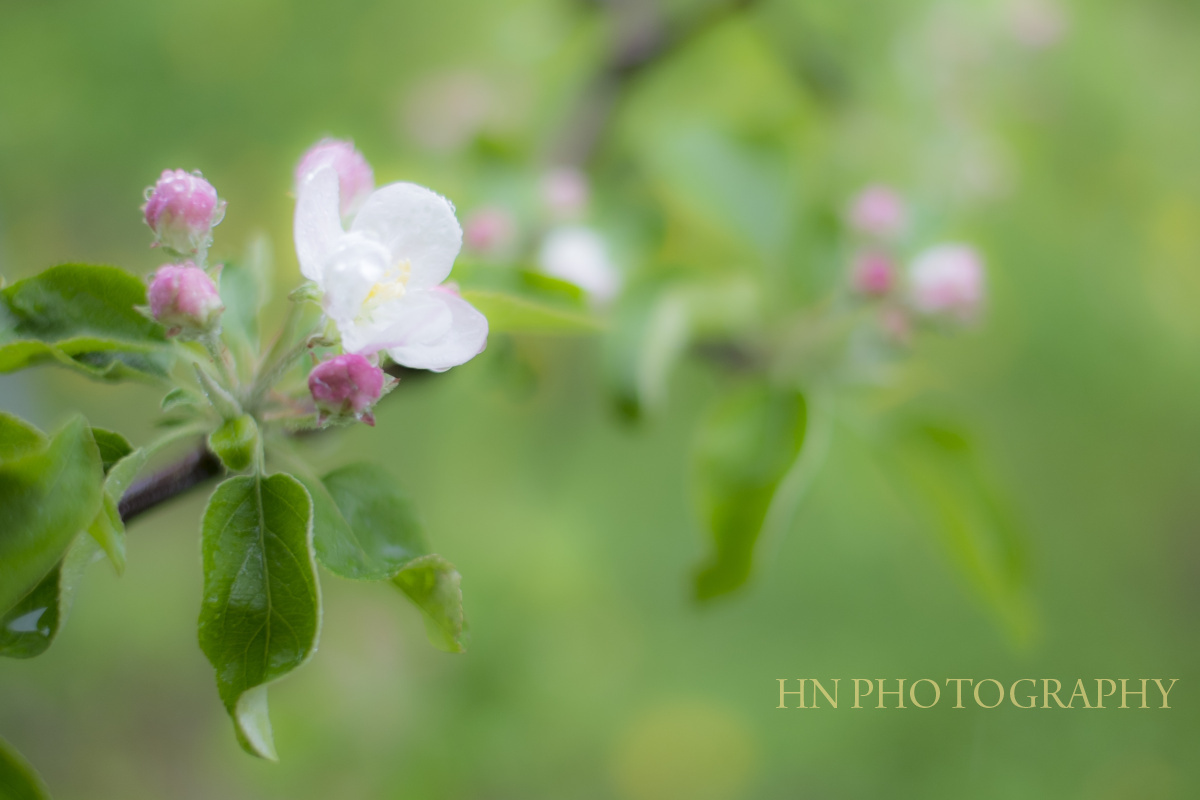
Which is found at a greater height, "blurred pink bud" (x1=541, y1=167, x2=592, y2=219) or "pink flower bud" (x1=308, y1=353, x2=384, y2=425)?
"pink flower bud" (x1=308, y1=353, x2=384, y2=425)

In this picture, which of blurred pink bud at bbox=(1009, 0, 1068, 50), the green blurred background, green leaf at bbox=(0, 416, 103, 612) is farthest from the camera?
the green blurred background

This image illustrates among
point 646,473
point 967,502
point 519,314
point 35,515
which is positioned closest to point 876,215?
point 967,502

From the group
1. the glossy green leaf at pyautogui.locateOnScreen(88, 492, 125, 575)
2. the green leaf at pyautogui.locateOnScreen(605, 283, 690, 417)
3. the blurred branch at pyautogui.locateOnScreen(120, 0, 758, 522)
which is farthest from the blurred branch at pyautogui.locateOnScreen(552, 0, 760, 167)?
the glossy green leaf at pyautogui.locateOnScreen(88, 492, 125, 575)

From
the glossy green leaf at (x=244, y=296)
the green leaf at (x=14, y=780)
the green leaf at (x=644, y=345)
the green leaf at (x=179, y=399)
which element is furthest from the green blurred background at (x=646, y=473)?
the green leaf at (x=14, y=780)

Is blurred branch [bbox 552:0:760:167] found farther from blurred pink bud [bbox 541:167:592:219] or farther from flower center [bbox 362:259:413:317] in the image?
flower center [bbox 362:259:413:317]

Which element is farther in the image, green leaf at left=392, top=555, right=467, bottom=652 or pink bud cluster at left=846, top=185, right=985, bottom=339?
pink bud cluster at left=846, top=185, right=985, bottom=339

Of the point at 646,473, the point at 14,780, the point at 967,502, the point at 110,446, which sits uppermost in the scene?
the point at 110,446

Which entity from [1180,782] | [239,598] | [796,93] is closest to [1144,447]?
[1180,782]

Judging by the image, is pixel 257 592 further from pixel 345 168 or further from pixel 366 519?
pixel 345 168
